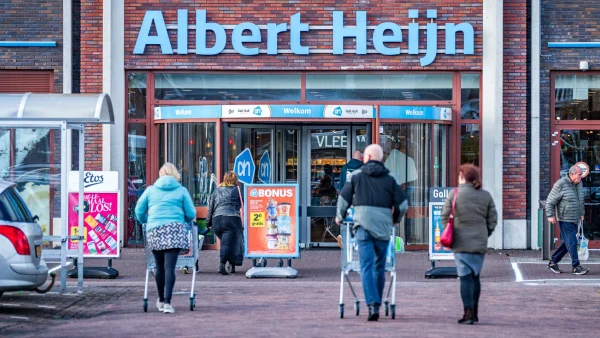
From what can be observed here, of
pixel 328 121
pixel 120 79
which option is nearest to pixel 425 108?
pixel 328 121

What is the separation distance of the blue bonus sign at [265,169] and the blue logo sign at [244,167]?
99cm

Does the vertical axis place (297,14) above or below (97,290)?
above

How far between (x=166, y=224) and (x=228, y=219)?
468 centimetres

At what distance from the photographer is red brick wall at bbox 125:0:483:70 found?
19891mm

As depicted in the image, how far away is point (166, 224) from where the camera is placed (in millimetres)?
11367

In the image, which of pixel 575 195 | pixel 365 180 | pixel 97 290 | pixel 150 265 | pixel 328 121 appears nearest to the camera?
pixel 365 180

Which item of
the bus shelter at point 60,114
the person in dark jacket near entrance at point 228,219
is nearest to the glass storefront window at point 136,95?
the person in dark jacket near entrance at point 228,219

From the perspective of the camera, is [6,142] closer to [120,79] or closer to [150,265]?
[150,265]

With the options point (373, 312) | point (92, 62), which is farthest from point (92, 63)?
point (373, 312)

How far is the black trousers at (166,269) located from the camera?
1141cm

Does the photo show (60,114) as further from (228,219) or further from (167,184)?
(228,219)

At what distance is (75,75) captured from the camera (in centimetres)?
2036

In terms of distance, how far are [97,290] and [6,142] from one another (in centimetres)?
239

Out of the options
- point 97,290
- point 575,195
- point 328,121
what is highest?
point 328,121
